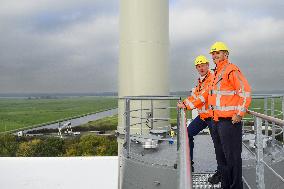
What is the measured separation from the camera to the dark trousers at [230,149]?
13.8ft

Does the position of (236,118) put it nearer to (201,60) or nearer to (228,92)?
(228,92)

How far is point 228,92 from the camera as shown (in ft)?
13.9

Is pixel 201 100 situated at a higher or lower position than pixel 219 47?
lower

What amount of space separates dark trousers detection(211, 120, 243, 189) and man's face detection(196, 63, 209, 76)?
120cm

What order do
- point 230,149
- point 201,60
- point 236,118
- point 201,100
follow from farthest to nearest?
point 201,60, point 201,100, point 230,149, point 236,118

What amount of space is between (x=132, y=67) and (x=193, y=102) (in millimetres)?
4347

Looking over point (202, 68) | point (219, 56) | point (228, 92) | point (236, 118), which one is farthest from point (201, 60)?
point (236, 118)

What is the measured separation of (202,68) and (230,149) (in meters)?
1.56

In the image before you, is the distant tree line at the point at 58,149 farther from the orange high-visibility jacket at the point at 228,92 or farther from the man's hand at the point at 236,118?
the man's hand at the point at 236,118

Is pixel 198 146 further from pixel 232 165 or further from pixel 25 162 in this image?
pixel 25 162

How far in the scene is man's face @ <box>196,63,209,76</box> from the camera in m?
5.44

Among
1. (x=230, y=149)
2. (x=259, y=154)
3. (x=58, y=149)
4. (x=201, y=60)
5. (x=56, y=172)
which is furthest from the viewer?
(x=58, y=149)

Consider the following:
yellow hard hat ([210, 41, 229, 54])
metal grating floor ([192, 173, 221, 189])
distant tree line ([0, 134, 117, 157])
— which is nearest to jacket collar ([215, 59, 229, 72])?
yellow hard hat ([210, 41, 229, 54])

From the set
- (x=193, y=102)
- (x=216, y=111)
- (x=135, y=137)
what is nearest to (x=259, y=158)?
(x=216, y=111)
